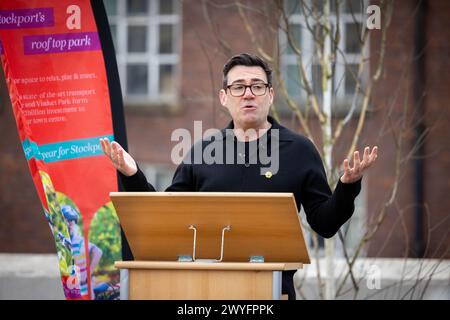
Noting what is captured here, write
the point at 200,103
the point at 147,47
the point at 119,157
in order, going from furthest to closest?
the point at 147,47 → the point at 200,103 → the point at 119,157

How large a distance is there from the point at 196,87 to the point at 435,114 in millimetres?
3118

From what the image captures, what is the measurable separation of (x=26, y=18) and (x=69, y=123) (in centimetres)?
62

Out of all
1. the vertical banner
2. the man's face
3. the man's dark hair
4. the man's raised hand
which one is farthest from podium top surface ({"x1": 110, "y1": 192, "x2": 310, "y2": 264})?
the vertical banner

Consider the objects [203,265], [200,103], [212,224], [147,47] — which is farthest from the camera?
[147,47]

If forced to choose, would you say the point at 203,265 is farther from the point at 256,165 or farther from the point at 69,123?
the point at 69,123

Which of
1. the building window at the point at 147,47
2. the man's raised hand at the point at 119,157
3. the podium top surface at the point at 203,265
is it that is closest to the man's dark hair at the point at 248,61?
the man's raised hand at the point at 119,157

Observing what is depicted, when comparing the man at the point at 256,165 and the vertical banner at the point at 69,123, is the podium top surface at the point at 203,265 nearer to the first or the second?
the man at the point at 256,165

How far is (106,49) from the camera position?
18.6 feet

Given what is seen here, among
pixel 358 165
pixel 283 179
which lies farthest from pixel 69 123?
pixel 358 165

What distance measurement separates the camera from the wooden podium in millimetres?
3969

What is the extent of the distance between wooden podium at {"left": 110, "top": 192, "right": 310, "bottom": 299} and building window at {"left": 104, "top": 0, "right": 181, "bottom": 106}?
375 inches

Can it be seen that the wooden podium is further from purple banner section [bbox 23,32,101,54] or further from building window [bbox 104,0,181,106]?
building window [bbox 104,0,181,106]

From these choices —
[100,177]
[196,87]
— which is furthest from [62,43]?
[196,87]

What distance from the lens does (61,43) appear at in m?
5.60
